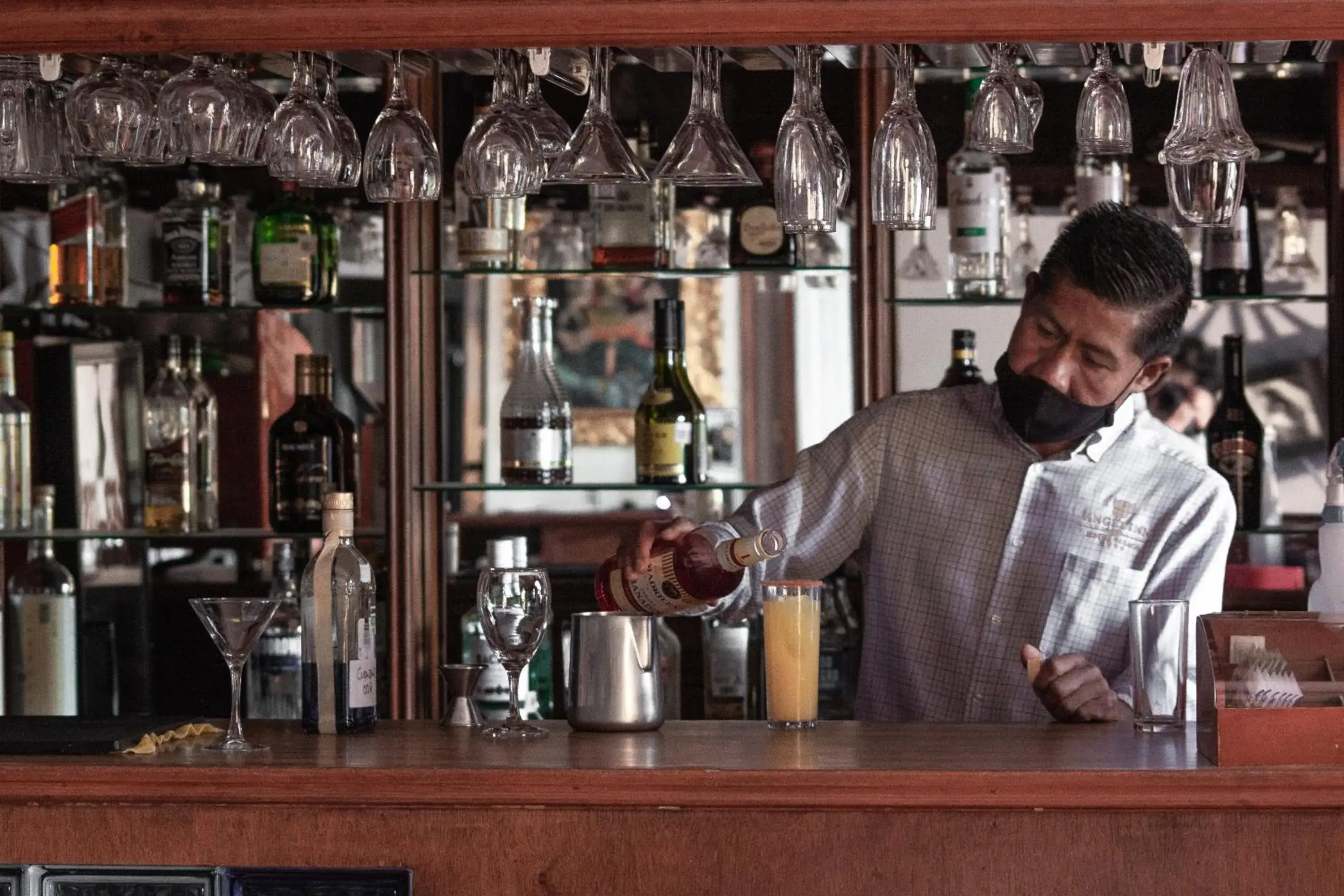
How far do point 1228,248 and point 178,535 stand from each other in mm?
1861

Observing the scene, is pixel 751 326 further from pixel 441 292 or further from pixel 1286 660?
pixel 1286 660

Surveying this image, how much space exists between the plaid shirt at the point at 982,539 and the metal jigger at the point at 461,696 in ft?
1.90

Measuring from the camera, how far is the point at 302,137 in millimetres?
1855

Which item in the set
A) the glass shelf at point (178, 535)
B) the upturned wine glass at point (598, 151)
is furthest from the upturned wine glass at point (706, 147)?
the glass shelf at point (178, 535)

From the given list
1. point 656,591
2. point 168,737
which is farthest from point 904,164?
point 168,737

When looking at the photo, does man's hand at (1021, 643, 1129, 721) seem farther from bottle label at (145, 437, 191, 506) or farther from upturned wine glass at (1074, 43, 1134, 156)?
bottle label at (145, 437, 191, 506)

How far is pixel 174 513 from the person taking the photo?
288cm

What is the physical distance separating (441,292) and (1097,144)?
1.35 m

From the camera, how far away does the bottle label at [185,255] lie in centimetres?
290

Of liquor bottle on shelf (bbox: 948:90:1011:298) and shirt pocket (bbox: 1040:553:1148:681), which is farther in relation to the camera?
liquor bottle on shelf (bbox: 948:90:1011:298)

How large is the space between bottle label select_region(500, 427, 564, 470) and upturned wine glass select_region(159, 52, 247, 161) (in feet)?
3.54

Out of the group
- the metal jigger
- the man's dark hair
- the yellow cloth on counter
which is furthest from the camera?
the man's dark hair

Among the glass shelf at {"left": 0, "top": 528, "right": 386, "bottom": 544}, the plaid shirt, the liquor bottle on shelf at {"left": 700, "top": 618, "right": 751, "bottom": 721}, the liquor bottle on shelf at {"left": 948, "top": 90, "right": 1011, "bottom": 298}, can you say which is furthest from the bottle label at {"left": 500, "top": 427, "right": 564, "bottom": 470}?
the liquor bottle on shelf at {"left": 948, "top": 90, "right": 1011, "bottom": 298}

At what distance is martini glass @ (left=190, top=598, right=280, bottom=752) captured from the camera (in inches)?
65.7
